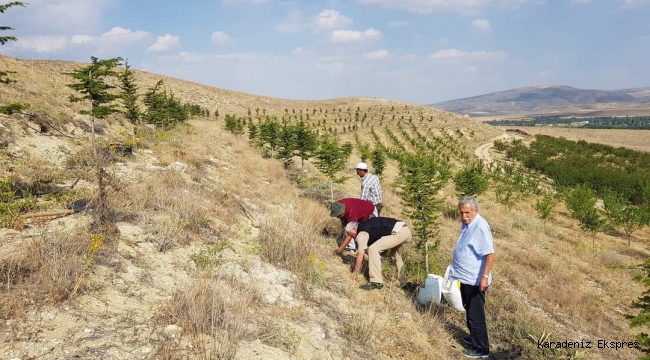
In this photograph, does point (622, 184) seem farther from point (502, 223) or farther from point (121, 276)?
point (121, 276)

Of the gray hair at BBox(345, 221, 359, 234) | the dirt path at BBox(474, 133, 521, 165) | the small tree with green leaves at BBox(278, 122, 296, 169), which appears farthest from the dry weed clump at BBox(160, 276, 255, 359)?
the dirt path at BBox(474, 133, 521, 165)

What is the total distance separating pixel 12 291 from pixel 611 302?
10744mm

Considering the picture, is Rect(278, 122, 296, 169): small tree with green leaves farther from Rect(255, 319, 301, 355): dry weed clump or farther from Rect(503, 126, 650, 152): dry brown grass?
Rect(503, 126, 650, 152): dry brown grass

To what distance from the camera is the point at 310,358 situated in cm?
321

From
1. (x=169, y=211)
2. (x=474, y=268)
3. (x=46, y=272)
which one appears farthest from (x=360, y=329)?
(x=169, y=211)

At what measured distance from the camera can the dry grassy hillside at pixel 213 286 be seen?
9.66 ft

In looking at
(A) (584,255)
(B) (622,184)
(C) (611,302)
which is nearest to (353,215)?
(C) (611,302)

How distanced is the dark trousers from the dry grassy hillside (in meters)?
0.29

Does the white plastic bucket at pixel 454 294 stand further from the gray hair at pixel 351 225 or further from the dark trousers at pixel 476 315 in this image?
the gray hair at pixel 351 225

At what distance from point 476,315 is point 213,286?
9.66ft

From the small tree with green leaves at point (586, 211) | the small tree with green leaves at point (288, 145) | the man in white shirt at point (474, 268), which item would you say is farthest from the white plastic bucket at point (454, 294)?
the small tree with green leaves at point (288, 145)

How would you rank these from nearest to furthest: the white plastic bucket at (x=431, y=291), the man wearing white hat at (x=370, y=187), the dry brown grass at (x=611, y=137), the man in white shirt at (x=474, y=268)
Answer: the man in white shirt at (x=474, y=268), the white plastic bucket at (x=431, y=291), the man wearing white hat at (x=370, y=187), the dry brown grass at (x=611, y=137)

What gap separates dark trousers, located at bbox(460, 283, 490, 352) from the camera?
13.1 ft

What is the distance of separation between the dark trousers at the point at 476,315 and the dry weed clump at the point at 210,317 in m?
2.50
